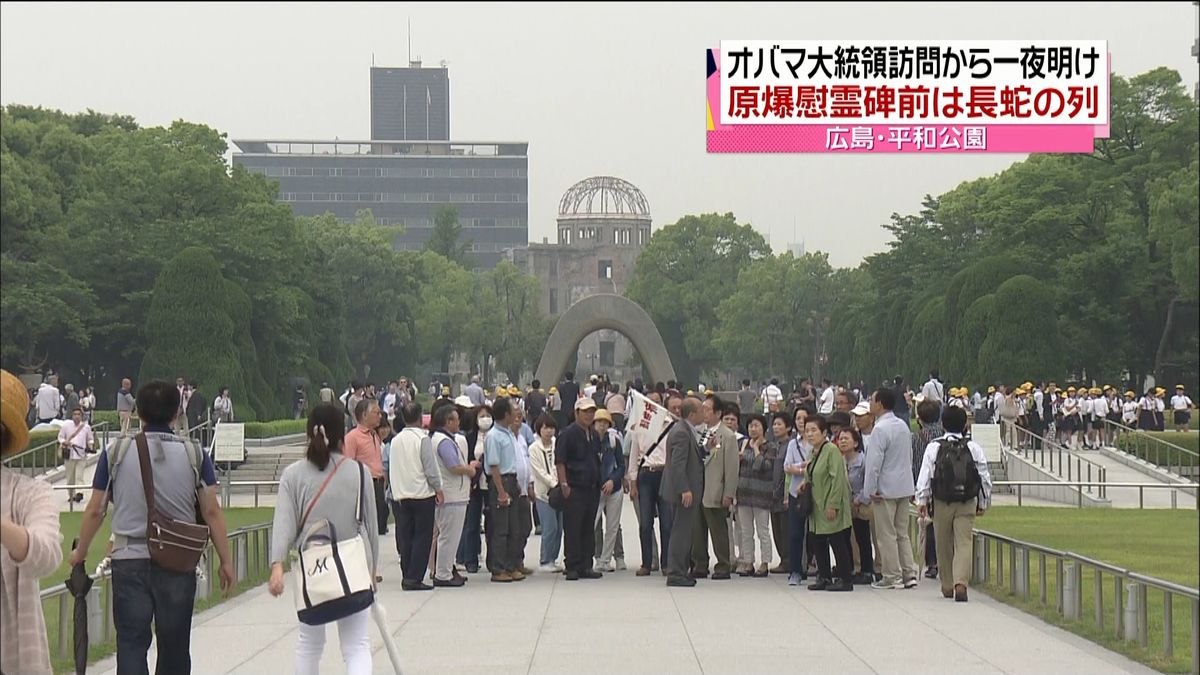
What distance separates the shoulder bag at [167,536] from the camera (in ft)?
23.9

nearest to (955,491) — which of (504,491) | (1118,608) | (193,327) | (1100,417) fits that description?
(1118,608)

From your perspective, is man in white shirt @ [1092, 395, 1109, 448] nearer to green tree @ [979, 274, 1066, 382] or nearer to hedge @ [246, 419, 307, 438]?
green tree @ [979, 274, 1066, 382]

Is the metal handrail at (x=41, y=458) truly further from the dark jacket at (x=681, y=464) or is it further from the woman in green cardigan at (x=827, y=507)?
the woman in green cardigan at (x=827, y=507)

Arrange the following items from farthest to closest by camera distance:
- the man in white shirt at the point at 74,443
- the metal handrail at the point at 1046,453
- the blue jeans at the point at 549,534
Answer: the metal handrail at the point at 1046,453 < the man in white shirt at the point at 74,443 < the blue jeans at the point at 549,534

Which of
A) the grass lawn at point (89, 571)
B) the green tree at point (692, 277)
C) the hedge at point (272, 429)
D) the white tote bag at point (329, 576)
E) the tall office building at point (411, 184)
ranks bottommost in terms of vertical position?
the grass lawn at point (89, 571)

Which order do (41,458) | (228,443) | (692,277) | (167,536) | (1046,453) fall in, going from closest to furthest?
(167,536), (228,443), (41,458), (1046,453), (692,277)

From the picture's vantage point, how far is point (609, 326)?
54000 mm

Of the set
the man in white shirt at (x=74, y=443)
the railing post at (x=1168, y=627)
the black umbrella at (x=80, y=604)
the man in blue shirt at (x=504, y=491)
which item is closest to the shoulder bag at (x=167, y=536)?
the black umbrella at (x=80, y=604)

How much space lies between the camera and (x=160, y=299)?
137ft

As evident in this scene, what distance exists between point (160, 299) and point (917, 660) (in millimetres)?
34408

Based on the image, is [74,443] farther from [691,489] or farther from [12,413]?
[12,413]

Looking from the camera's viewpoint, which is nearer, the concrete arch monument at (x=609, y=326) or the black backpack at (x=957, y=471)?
the black backpack at (x=957, y=471)

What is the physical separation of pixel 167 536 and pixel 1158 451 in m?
26.1

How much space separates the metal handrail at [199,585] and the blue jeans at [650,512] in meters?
3.40
